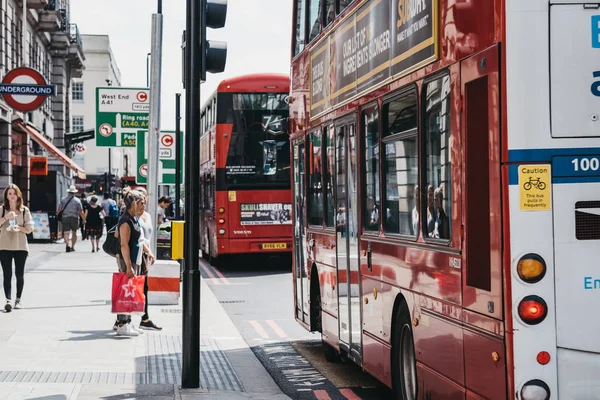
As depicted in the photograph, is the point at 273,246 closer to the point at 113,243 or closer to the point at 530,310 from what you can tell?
the point at 113,243

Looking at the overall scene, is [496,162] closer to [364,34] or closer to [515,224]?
[515,224]

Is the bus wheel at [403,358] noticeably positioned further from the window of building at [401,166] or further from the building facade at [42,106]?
the building facade at [42,106]

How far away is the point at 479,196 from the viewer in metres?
6.02

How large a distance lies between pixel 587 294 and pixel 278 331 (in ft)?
29.8

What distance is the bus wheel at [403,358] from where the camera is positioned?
7812 millimetres

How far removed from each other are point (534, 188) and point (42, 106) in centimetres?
3985

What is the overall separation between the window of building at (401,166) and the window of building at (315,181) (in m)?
2.89

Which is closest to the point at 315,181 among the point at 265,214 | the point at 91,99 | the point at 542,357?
the point at 542,357

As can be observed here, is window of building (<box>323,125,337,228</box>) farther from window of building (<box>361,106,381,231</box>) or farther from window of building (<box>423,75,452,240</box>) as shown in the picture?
window of building (<box>423,75,452,240</box>)

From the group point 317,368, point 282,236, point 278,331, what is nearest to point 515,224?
point 317,368

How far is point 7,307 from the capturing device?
591 inches

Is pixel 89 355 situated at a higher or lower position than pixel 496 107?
lower

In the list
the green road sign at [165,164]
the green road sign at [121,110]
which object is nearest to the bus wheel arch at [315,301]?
the green road sign at [121,110]

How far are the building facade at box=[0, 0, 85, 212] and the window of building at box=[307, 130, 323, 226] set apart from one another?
16.4 metres
